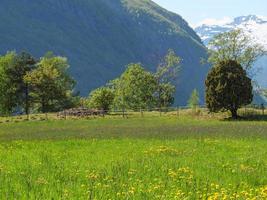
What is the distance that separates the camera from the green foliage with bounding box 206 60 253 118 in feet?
264

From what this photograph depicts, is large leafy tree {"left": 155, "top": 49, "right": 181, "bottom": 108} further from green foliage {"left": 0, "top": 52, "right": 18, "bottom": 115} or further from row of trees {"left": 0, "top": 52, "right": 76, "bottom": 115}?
green foliage {"left": 0, "top": 52, "right": 18, "bottom": 115}

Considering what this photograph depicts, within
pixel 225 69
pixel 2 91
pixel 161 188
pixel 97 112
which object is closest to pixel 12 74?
pixel 2 91

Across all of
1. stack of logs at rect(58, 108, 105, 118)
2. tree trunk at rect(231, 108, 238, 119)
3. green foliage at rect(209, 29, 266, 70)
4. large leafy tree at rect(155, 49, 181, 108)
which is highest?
green foliage at rect(209, 29, 266, 70)

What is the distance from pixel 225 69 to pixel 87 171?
2648 inches

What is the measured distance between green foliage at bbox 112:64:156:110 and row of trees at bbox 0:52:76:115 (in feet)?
60.8

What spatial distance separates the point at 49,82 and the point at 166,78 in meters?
38.9

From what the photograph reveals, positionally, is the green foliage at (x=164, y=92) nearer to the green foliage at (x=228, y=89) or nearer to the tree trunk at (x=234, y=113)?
the green foliage at (x=228, y=89)

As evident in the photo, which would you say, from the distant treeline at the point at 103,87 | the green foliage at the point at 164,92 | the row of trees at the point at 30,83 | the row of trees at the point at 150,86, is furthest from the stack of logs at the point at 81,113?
the green foliage at the point at 164,92

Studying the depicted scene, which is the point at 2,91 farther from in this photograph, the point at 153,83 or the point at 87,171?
the point at 87,171

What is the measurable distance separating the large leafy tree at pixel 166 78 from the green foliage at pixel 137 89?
1904mm

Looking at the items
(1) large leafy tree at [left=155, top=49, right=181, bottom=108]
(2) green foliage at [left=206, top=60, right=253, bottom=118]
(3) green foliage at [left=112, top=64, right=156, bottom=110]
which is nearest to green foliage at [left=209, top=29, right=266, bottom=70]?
(1) large leafy tree at [left=155, top=49, right=181, bottom=108]

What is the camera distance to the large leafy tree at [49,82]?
116438mm

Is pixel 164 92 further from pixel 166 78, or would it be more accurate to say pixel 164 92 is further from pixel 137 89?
pixel 137 89

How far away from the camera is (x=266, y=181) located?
1712cm
